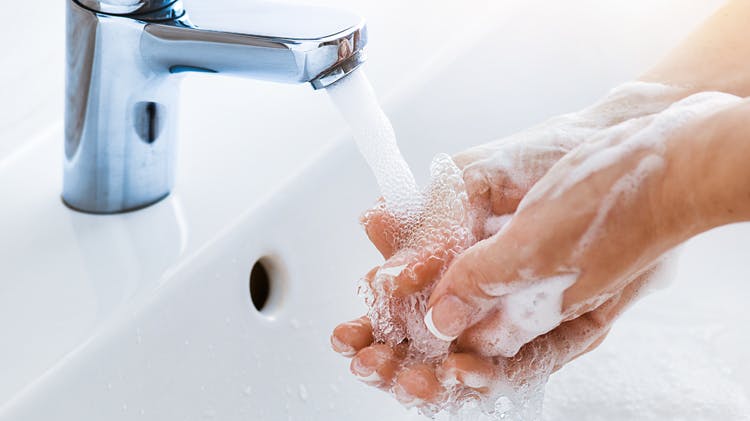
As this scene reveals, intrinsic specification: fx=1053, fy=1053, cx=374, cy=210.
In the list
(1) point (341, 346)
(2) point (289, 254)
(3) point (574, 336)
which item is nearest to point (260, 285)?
(2) point (289, 254)

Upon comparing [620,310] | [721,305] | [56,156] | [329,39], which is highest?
[329,39]

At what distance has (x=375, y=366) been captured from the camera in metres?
0.66

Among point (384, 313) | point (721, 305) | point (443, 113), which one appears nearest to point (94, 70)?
point (384, 313)

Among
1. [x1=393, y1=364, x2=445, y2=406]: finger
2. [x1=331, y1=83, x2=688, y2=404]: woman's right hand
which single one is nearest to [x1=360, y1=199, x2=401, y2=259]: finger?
[x1=331, y1=83, x2=688, y2=404]: woman's right hand

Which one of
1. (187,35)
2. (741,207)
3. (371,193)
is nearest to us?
(741,207)

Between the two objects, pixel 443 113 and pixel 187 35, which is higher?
pixel 187 35

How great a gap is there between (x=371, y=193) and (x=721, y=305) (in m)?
0.38

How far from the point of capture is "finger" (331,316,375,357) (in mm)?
675

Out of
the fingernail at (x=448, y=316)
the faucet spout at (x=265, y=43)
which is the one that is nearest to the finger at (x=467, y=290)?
the fingernail at (x=448, y=316)

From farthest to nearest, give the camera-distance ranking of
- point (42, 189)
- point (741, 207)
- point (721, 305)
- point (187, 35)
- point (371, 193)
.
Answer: point (721, 305)
point (371, 193)
point (42, 189)
point (187, 35)
point (741, 207)

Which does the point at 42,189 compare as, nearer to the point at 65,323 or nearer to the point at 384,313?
the point at 65,323

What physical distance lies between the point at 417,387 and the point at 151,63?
0.87 feet

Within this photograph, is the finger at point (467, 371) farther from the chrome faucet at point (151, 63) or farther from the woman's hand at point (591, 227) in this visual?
the chrome faucet at point (151, 63)

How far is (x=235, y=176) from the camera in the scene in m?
0.81
